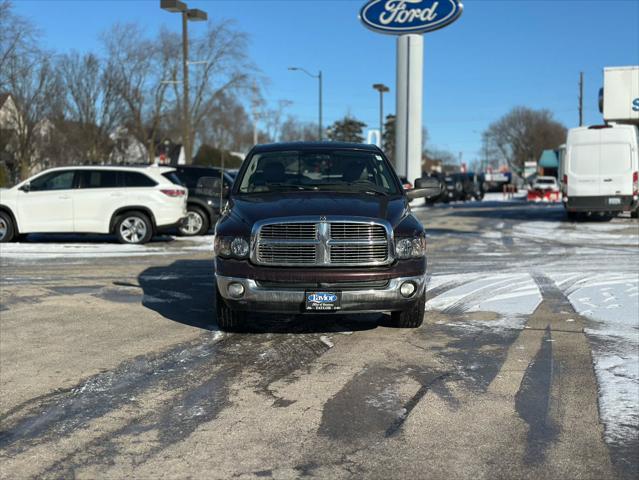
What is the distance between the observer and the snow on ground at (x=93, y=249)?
44.1ft

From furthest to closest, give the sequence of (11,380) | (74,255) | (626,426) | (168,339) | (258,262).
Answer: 1. (74,255)
2. (168,339)
3. (258,262)
4. (11,380)
5. (626,426)

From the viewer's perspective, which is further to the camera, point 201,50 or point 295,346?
point 201,50

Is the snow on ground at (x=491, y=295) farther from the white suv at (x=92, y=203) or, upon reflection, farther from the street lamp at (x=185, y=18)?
the street lamp at (x=185, y=18)

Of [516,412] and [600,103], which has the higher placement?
[600,103]

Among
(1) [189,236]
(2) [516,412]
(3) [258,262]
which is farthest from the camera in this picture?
(1) [189,236]

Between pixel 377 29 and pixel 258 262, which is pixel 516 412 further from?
pixel 377 29

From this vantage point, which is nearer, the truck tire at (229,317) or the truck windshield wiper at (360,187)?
the truck tire at (229,317)

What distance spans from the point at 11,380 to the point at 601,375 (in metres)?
4.48

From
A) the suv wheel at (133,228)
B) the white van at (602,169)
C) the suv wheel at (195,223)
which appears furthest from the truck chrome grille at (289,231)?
the white van at (602,169)

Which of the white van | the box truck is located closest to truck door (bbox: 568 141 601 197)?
the white van

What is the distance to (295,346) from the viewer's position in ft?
21.1

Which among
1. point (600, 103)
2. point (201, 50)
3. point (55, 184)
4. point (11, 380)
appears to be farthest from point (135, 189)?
point (201, 50)

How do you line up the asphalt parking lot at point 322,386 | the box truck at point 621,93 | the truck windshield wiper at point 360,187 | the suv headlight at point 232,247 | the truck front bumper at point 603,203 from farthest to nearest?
1. the box truck at point 621,93
2. the truck front bumper at point 603,203
3. the truck windshield wiper at point 360,187
4. the suv headlight at point 232,247
5. the asphalt parking lot at point 322,386

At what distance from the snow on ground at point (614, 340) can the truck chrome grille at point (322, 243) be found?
2.04m
